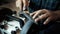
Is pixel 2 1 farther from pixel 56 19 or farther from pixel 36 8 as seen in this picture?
pixel 56 19

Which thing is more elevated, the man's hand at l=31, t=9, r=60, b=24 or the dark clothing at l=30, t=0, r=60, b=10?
the dark clothing at l=30, t=0, r=60, b=10

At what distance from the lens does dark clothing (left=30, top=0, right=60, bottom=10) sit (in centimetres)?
62

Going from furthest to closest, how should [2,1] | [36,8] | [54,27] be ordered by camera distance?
1. [2,1]
2. [36,8]
3. [54,27]

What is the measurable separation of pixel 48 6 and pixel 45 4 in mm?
17

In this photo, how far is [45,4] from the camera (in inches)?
25.5

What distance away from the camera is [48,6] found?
65cm

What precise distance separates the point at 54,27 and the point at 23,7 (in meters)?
0.24

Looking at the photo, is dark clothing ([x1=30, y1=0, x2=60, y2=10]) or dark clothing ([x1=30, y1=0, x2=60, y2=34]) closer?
dark clothing ([x1=30, y1=0, x2=60, y2=34])

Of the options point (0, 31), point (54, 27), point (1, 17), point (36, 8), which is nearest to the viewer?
point (54, 27)

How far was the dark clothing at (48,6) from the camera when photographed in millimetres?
523

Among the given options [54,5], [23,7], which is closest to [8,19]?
[23,7]

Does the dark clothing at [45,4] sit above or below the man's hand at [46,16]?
above

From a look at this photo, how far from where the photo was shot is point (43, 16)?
0.57 meters

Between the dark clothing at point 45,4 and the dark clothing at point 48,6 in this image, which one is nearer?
the dark clothing at point 48,6
